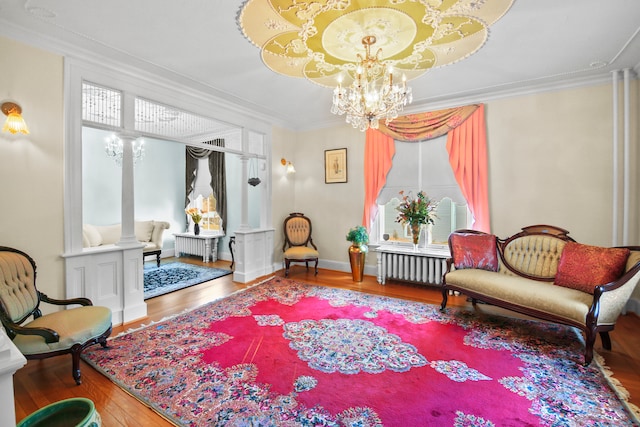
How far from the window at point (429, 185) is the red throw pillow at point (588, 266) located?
1.44 metres

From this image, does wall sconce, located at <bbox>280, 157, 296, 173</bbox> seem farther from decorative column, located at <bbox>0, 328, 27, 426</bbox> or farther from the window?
decorative column, located at <bbox>0, 328, 27, 426</bbox>

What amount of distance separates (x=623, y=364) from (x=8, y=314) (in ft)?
16.2

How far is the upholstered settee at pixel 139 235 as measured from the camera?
5.56 m

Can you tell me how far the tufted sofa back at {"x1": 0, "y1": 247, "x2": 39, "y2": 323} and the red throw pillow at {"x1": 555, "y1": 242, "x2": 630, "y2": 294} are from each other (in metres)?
5.06

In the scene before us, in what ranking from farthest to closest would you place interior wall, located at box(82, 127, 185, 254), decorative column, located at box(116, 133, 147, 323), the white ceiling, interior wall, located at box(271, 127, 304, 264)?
interior wall, located at box(82, 127, 185, 254)
interior wall, located at box(271, 127, 304, 264)
decorative column, located at box(116, 133, 147, 323)
the white ceiling

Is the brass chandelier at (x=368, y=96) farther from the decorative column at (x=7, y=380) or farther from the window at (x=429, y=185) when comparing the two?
the decorative column at (x=7, y=380)

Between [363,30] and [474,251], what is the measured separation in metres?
3.00

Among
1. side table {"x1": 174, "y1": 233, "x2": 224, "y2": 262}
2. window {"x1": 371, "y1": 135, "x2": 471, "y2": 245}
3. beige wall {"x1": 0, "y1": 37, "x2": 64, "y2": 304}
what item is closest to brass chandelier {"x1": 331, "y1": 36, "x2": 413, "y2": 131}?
window {"x1": 371, "y1": 135, "x2": 471, "y2": 245}

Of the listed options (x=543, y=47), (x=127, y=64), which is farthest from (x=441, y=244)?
(x=127, y=64)

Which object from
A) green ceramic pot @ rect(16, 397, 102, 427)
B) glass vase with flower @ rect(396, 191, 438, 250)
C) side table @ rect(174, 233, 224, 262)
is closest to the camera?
green ceramic pot @ rect(16, 397, 102, 427)

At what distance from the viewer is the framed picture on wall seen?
18.5 ft

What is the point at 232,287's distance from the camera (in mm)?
4715

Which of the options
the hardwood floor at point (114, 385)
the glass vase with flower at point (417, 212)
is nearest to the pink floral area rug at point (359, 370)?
the hardwood floor at point (114, 385)

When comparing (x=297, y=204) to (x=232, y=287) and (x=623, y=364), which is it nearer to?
(x=232, y=287)
